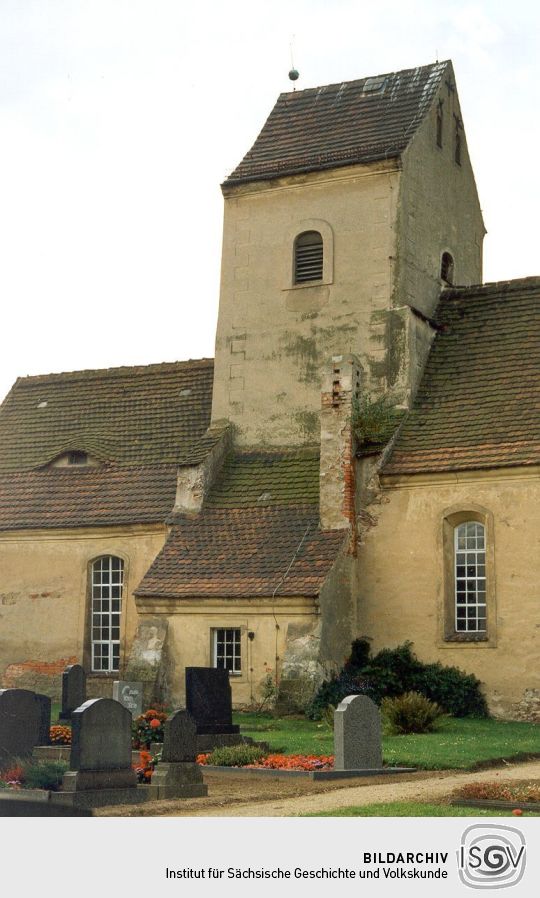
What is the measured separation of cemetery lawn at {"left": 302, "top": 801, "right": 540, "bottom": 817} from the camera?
14.7 metres

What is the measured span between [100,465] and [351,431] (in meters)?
8.83

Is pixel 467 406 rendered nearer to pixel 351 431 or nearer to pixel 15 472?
pixel 351 431

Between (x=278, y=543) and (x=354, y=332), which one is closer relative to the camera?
(x=278, y=543)

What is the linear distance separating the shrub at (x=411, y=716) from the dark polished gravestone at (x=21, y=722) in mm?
7388

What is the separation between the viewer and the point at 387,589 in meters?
30.0

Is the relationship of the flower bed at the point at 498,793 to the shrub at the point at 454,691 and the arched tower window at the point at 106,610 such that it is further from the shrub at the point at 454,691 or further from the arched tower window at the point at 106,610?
the arched tower window at the point at 106,610

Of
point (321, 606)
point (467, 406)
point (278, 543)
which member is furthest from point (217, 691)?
point (467, 406)

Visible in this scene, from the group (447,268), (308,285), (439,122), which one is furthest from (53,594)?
(439,122)

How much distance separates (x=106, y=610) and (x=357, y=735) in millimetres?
14902

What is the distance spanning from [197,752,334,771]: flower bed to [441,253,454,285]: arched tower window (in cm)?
1711

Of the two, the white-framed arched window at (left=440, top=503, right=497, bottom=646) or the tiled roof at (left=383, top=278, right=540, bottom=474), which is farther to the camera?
the tiled roof at (left=383, top=278, right=540, bottom=474)

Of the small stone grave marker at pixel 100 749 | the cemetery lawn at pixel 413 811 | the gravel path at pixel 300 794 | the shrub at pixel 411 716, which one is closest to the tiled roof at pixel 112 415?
the shrub at pixel 411 716

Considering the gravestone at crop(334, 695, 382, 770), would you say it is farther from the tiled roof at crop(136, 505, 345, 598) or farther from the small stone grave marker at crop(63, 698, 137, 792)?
the tiled roof at crop(136, 505, 345, 598)

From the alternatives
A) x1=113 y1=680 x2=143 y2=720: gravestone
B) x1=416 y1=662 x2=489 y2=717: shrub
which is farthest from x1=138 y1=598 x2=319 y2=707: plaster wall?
x1=416 y1=662 x2=489 y2=717: shrub
